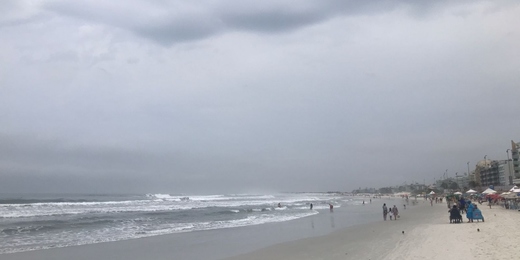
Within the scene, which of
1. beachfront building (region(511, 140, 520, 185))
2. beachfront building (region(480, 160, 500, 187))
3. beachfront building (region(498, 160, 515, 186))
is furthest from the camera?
beachfront building (region(480, 160, 500, 187))

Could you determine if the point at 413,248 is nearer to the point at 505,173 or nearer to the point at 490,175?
the point at 505,173

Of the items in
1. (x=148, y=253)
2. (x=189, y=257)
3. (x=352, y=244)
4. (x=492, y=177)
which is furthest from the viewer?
(x=492, y=177)

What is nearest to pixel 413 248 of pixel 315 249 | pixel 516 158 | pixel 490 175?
pixel 315 249

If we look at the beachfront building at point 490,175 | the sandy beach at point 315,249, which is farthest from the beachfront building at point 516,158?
the sandy beach at point 315,249

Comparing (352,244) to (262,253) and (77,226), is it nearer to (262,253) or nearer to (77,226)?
(262,253)

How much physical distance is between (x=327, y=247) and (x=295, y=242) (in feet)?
7.98

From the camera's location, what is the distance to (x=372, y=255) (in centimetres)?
1352

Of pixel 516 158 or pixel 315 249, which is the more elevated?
pixel 516 158

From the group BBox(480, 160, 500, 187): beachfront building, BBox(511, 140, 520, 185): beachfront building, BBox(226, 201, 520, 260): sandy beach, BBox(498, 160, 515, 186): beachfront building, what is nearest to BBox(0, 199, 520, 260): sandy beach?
BBox(226, 201, 520, 260): sandy beach

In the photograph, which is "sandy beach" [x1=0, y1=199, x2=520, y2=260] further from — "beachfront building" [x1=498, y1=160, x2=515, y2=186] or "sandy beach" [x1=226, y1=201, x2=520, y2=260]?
"beachfront building" [x1=498, y1=160, x2=515, y2=186]

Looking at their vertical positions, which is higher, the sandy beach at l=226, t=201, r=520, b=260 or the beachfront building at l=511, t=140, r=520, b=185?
the beachfront building at l=511, t=140, r=520, b=185

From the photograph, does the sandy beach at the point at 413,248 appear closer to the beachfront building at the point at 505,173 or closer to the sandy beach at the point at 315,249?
the sandy beach at the point at 315,249

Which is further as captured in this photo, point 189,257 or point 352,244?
point 352,244

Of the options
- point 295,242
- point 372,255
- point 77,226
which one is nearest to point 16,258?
point 295,242
